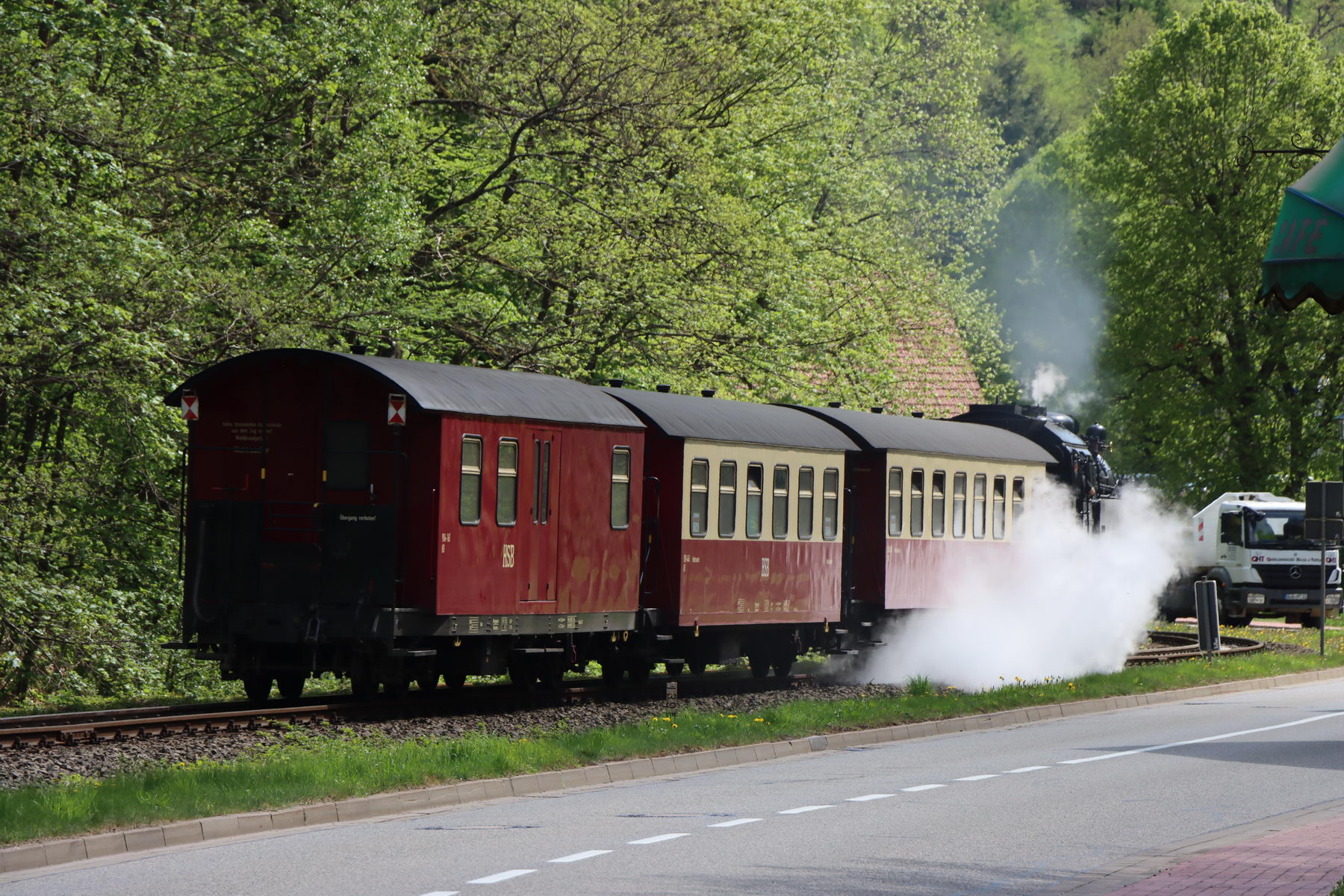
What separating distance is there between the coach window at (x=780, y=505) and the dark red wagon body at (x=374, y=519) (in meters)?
3.71

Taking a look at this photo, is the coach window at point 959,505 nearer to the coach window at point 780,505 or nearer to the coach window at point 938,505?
the coach window at point 938,505

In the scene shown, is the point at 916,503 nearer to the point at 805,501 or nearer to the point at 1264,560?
the point at 805,501

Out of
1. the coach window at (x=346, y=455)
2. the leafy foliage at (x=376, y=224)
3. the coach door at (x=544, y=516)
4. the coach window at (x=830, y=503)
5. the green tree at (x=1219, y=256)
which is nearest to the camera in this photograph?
the coach window at (x=346, y=455)

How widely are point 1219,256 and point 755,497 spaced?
31799 mm

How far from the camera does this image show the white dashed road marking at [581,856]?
1070cm

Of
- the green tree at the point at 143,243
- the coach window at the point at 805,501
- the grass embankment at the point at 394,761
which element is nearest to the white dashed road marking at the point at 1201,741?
the grass embankment at the point at 394,761

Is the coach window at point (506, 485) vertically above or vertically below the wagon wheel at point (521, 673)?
above

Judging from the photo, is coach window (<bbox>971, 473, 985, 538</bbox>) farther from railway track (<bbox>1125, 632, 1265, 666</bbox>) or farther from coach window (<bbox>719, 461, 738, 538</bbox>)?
coach window (<bbox>719, 461, 738, 538</bbox>)

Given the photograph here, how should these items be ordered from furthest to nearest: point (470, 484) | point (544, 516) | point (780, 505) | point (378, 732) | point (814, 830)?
point (780, 505)
point (544, 516)
point (470, 484)
point (378, 732)
point (814, 830)

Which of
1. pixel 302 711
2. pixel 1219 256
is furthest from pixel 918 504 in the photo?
pixel 1219 256

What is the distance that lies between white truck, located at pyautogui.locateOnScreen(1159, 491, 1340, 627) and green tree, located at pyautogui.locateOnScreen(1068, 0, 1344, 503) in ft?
25.0

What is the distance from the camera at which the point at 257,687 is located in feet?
64.0

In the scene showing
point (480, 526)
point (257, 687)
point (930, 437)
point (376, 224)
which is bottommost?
point (257, 687)

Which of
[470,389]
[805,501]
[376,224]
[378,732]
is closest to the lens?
[378,732]
